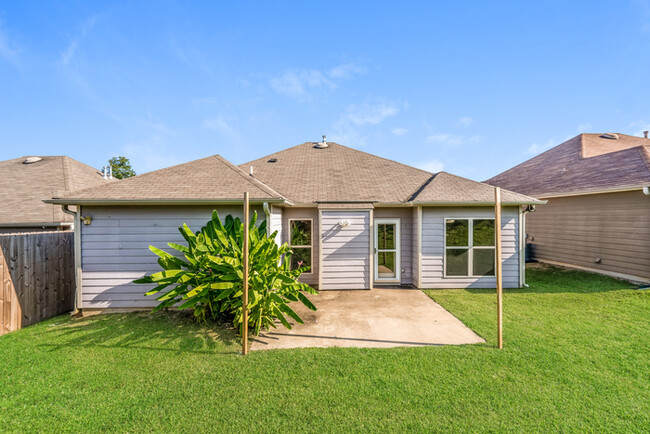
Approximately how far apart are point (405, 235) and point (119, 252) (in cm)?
734

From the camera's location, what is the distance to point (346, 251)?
7.33 meters

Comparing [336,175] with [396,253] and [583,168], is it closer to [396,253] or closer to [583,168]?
[396,253]

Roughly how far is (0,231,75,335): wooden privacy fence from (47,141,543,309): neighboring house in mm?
491

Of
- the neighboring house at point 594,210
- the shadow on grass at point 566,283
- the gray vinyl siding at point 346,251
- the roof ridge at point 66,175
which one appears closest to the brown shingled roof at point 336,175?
the gray vinyl siding at point 346,251

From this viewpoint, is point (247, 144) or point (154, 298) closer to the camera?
point (154, 298)

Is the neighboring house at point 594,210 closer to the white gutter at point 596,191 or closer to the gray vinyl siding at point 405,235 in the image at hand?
the white gutter at point 596,191

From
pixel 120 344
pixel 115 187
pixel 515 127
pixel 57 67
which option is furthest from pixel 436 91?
pixel 57 67

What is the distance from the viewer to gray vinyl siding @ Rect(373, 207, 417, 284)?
26.1 feet

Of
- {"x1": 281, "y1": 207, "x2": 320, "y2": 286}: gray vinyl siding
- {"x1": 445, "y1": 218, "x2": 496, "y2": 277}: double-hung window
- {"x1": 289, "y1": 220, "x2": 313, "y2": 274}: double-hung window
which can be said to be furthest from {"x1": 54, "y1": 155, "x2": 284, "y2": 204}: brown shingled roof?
{"x1": 445, "y1": 218, "x2": 496, "y2": 277}: double-hung window

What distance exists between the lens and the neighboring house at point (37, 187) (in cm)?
785

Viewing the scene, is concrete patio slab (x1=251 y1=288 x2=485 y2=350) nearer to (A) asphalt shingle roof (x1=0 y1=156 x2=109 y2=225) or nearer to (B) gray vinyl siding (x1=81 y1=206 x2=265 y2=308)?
(B) gray vinyl siding (x1=81 y1=206 x2=265 y2=308)

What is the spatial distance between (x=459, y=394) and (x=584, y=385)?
155 centimetres

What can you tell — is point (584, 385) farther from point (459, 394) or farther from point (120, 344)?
point (120, 344)

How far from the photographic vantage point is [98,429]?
250 centimetres
